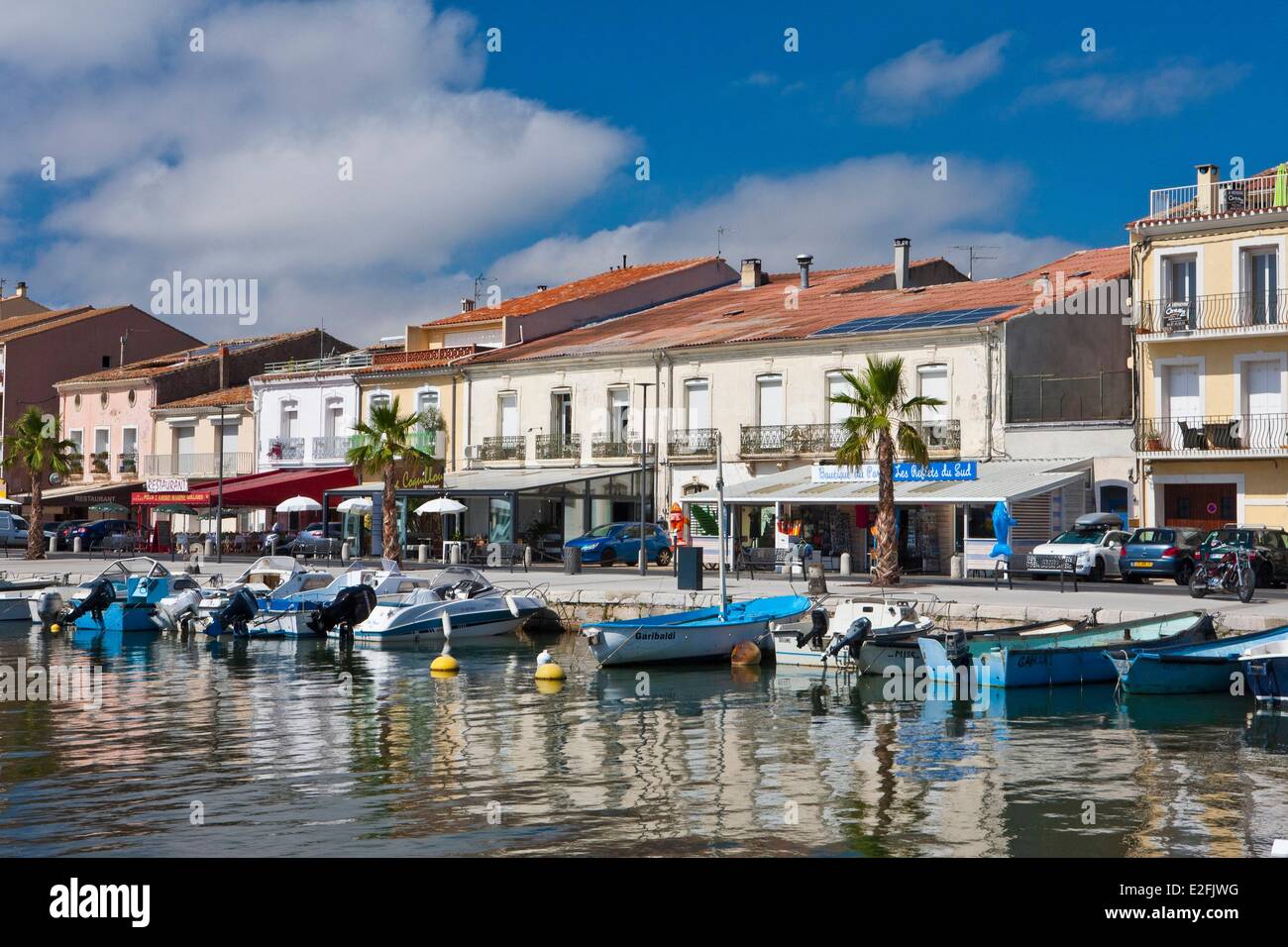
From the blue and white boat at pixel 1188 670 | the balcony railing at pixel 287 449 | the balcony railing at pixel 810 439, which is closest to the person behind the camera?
the blue and white boat at pixel 1188 670

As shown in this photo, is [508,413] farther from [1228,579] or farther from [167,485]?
[1228,579]

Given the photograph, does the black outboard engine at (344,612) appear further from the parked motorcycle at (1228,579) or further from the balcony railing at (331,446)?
the balcony railing at (331,446)

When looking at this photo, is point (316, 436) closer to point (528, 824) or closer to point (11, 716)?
point (11, 716)

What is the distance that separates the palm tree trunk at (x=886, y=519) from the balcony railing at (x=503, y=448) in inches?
811

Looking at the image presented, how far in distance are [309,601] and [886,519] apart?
45.7 feet

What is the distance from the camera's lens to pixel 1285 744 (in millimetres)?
18047

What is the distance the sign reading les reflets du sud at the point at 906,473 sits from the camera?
129ft

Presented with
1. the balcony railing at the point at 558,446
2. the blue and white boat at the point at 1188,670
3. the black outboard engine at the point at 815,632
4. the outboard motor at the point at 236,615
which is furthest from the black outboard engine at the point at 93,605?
the blue and white boat at the point at 1188,670

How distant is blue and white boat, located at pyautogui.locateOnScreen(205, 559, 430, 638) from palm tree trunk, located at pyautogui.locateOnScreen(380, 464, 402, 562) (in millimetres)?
8911

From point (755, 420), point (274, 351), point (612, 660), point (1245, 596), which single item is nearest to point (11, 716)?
point (612, 660)

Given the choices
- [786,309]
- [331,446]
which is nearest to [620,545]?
[786,309]

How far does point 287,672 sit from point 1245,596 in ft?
62.3

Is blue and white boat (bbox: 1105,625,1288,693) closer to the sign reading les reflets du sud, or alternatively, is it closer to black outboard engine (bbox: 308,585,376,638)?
the sign reading les reflets du sud

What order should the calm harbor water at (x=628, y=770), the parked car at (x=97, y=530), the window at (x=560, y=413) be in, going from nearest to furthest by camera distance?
the calm harbor water at (x=628, y=770), the window at (x=560, y=413), the parked car at (x=97, y=530)
